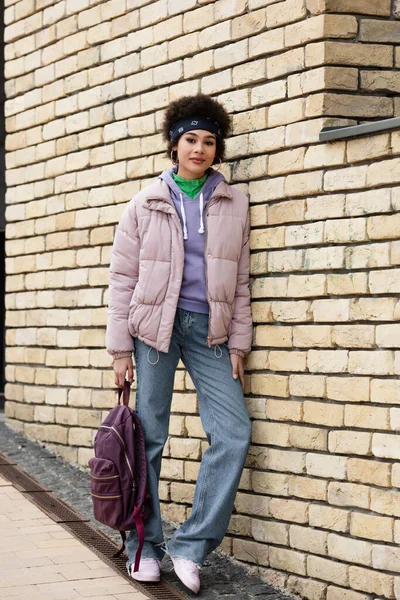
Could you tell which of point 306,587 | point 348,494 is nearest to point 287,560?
point 306,587

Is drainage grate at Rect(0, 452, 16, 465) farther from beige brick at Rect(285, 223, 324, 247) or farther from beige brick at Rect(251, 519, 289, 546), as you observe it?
beige brick at Rect(285, 223, 324, 247)

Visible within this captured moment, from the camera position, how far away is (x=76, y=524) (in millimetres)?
6312

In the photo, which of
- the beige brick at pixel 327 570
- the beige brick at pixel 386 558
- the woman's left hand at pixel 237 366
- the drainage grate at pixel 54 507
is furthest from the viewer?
the drainage grate at pixel 54 507

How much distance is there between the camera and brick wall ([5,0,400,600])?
5062mm

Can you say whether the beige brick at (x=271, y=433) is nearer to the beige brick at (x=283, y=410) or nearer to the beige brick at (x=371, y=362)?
the beige brick at (x=283, y=410)

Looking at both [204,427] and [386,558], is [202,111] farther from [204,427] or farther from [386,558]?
[386,558]

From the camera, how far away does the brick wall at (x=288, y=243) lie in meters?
5.06

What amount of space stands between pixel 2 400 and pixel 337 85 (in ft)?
17.4

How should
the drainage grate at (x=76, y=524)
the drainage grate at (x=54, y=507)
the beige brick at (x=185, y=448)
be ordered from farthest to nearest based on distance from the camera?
the drainage grate at (x=54, y=507) < the beige brick at (x=185, y=448) < the drainage grate at (x=76, y=524)

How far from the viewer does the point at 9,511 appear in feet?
20.9

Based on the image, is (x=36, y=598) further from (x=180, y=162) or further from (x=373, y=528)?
(x=180, y=162)

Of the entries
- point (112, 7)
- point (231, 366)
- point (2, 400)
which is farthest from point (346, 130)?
point (2, 400)

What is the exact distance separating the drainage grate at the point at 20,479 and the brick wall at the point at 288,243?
0.39 m

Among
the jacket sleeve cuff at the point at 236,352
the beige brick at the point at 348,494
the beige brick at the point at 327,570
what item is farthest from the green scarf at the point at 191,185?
the beige brick at the point at 327,570
